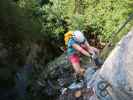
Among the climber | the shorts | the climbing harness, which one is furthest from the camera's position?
the shorts

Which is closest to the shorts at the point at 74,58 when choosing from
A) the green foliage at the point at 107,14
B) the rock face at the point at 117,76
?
the rock face at the point at 117,76

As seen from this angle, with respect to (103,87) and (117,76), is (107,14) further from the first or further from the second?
(117,76)

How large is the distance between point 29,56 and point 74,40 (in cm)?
599

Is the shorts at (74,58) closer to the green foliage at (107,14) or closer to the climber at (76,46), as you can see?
the climber at (76,46)

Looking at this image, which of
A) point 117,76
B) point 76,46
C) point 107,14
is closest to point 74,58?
point 76,46

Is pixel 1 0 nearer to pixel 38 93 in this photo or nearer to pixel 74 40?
pixel 38 93

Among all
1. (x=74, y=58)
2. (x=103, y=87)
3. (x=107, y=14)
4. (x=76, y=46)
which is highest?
(x=103, y=87)

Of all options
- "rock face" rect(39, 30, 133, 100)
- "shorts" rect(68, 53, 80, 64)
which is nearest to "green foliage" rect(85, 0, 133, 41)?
"shorts" rect(68, 53, 80, 64)

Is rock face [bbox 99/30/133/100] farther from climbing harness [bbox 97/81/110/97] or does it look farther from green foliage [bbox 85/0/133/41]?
green foliage [bbox 85/0/133/41]

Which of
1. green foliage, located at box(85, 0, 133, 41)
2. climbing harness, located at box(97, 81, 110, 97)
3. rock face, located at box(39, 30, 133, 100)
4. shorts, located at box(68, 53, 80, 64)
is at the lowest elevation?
green foliage, located at box(85, 0, 133, 41)

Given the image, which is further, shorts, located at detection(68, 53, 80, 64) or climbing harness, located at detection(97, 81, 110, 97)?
shorts, located at detection(68, 53, 80, 64)

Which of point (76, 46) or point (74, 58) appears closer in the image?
point (76, 46)

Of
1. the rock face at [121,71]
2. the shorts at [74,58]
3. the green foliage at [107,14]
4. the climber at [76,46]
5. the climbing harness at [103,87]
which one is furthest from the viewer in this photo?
the green foliage at [107,14]

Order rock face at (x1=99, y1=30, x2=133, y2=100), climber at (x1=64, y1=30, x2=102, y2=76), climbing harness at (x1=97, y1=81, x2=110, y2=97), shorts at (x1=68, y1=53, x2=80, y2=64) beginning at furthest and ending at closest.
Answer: shorts at (x1=68, y1=53, x2=80, y2=64)
climber at (x1=64, y1=30, x2=102, y2=76)
climbing harness at (x1=97, y1=81, x2=110, y2=97)
rock face at (x1=99, y1=30, x2=133, y2=100)
